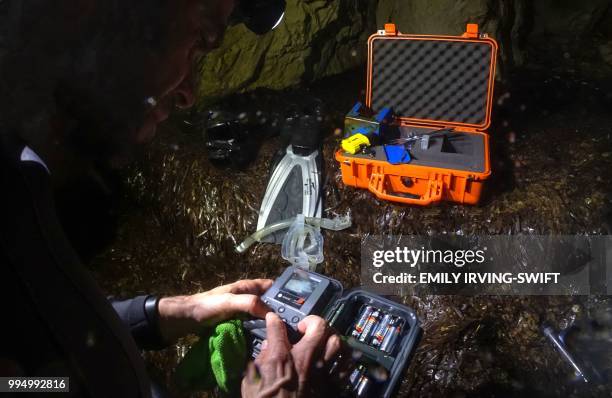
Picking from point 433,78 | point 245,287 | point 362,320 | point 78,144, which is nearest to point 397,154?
point 433,78

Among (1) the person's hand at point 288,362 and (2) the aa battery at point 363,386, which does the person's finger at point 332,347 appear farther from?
(2) the aa battery at point 363,386

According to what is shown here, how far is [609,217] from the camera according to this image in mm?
2619

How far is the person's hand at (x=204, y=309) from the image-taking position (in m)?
1.47

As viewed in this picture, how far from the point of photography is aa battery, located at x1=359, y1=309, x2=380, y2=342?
1569 mm

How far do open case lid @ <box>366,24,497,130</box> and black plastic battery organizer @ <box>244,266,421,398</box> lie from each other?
71.8 inches

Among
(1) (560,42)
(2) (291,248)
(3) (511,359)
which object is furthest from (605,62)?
(2) (291,248)

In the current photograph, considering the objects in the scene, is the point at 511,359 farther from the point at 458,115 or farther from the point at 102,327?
the point at 102,327

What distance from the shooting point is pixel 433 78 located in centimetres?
301

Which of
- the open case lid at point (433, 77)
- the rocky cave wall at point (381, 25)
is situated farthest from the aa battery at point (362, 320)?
the rocky cave wall at point (381, 25)

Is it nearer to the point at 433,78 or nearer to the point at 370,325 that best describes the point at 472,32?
the point at 433,78

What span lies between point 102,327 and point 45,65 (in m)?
0.59

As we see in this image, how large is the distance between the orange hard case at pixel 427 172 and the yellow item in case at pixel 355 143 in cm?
4

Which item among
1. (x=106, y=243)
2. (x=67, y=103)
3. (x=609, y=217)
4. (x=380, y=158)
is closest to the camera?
(x=67, y=103)

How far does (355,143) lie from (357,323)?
1.50 metres
